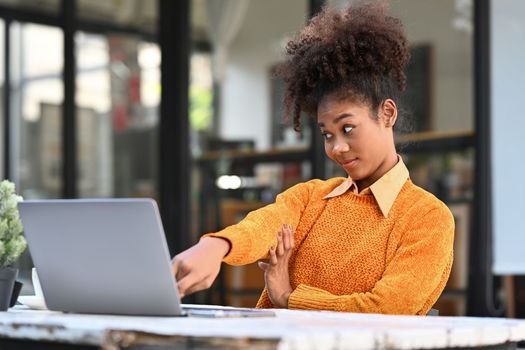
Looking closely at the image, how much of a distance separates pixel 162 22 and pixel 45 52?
4.44 feet

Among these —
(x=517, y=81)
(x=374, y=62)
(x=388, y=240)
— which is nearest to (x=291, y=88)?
A: (x=374, y=62)

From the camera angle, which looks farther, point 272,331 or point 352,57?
point 352,57

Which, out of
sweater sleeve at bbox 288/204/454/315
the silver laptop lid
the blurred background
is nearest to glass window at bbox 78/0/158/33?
the blurred background

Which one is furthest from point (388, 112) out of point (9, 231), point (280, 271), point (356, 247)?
point (9, 231)

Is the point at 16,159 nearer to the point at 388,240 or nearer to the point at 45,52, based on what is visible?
the point at 45,52

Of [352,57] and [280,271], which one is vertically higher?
[352,57]

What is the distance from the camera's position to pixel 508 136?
4.52m

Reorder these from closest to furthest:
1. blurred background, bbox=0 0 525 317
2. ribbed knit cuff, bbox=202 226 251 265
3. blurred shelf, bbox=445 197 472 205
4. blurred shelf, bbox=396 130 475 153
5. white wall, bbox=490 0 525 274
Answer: ribbed knit cuff, bbox=202 226 251 265, white wall, bbox=490 0 525 274, blurred background, bbox=0 0 525 317, blurred shelf, bbox=445 197 472 205, blurred shelf, bbox=396 130 475 153

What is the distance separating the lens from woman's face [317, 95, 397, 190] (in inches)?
79.4

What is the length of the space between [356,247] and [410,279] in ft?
0.69

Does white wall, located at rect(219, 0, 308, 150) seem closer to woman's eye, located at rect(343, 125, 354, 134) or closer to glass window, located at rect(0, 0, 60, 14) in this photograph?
glass window, located at rect(0, 0, 60, 14)

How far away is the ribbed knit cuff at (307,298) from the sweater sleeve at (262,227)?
0.32ft

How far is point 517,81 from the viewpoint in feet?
14.8

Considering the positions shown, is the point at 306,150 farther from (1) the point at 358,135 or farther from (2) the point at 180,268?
(2) the point at 180,268
